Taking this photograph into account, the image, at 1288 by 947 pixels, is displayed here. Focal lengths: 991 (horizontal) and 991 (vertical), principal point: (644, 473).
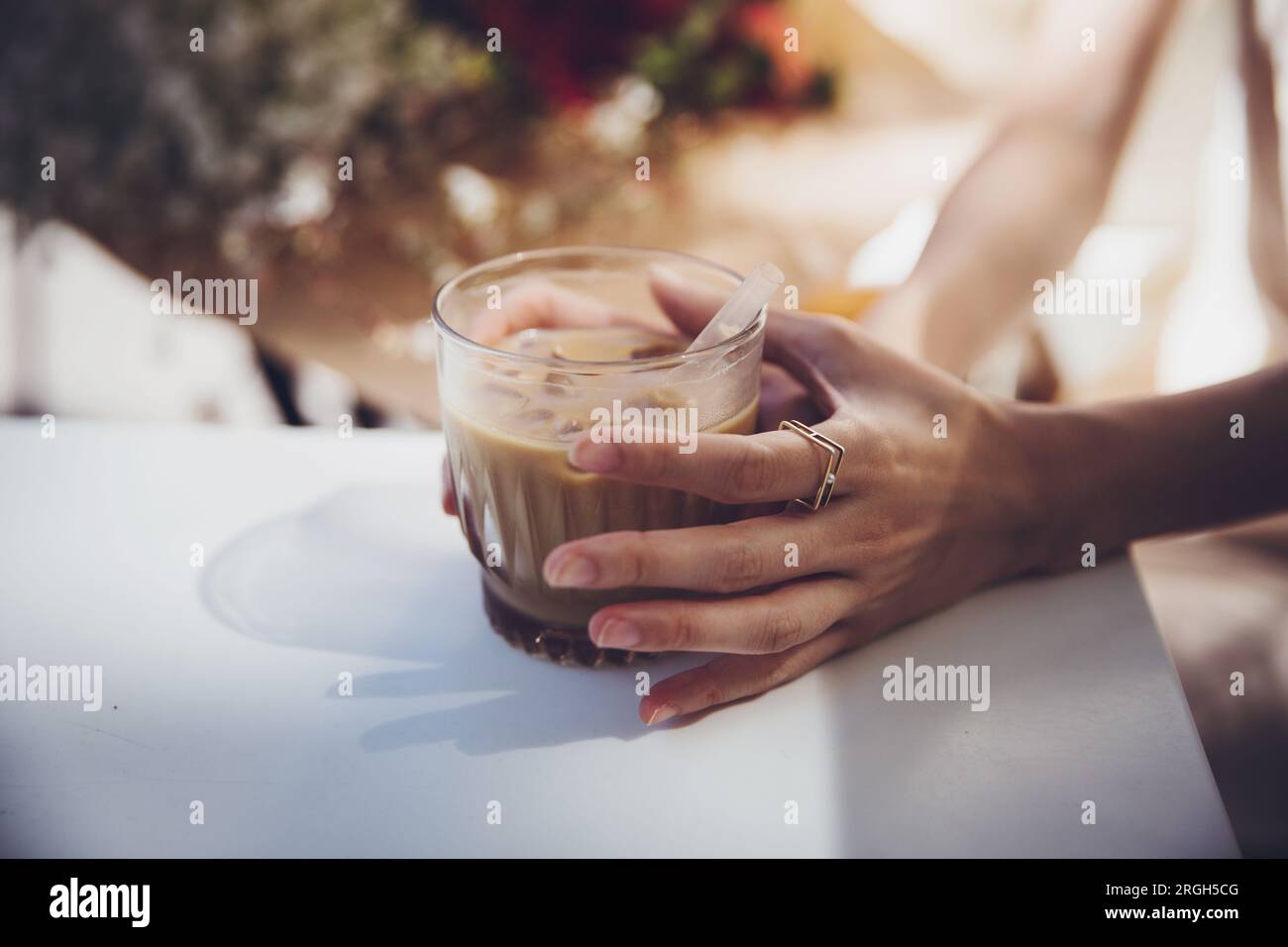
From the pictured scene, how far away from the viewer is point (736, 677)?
796 millimetres

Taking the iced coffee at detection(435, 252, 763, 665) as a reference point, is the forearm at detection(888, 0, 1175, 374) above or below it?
above

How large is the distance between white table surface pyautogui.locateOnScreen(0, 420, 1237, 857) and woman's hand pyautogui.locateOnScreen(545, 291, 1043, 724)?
3 centimetres

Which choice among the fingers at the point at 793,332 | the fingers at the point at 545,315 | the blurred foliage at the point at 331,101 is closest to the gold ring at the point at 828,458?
the fingers at the point at 793,332

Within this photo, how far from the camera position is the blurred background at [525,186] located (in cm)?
175

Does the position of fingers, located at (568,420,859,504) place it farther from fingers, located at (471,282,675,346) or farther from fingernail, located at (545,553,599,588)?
fingers, located at (471,282,675,346)

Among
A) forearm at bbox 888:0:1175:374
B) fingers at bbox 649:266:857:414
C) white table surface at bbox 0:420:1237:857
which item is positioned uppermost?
forearm at bbox 888:0:1175:374

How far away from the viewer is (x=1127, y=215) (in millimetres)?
3078

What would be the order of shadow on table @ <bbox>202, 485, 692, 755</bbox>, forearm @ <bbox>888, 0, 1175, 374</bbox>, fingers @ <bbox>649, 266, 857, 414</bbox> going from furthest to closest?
1. forearm @ <bbox>888, 0, 1175, 374</bbox>
2. fingers @ <bbox>649, 266, 857, 414</bbox>
3. shadow on table @ <bbox>202, 485, 692, 755</bbox>

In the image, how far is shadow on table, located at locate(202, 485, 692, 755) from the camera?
2.58 feet

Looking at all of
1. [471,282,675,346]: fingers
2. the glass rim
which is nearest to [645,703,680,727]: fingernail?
the glass rim

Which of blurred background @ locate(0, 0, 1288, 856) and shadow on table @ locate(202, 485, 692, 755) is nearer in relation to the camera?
shadow on table @ locate(202, 485, 692, 755)

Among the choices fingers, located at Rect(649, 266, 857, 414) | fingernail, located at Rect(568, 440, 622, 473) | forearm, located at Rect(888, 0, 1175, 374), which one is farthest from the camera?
forearm, located at Rect(888, 0, 1175, 374)
